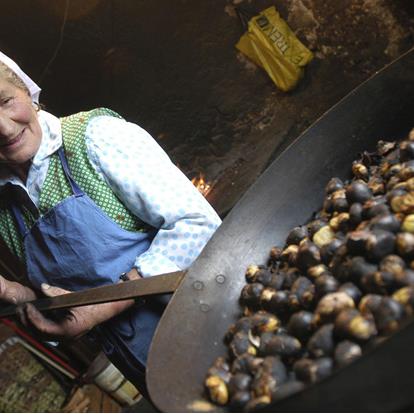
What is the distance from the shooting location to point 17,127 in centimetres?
190

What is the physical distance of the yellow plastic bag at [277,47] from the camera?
13.8ft

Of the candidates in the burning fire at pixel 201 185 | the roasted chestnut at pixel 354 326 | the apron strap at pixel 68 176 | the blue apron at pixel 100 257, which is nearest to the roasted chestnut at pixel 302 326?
the roasted chestnut at pixel 354 326

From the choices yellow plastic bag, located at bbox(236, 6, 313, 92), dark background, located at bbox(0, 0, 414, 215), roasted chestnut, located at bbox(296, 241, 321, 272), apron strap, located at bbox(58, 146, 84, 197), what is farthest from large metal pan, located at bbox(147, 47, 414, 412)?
yellow plastic bag, located at bbox(236, 6, 313, 92)

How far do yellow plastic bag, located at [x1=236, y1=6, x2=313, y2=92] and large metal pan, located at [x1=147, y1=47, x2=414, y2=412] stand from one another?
8.45ft

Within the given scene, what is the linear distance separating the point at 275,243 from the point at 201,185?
301 cm

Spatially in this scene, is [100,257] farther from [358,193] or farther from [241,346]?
[358,193]

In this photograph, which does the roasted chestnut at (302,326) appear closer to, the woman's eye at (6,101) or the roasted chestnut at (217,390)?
the roasted chestnut at (217,390)

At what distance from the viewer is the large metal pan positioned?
94cm

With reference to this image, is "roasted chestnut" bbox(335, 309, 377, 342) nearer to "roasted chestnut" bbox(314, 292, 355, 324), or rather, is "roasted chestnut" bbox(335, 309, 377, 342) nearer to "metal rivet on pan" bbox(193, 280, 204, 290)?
"roasted chestnut" bbox(314, 292, 355, 324)

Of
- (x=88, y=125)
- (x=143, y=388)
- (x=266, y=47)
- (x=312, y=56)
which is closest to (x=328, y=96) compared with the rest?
(x=312, y=56)

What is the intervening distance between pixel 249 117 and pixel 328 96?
775mm

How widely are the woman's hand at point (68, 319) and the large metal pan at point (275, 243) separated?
54 centimetres

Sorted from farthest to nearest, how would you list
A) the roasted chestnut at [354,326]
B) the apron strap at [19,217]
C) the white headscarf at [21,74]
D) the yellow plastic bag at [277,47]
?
the yellow plastic bag at [277,47], the apron strap at [19,217], the white headscarf at [21,74], the roasted chestnut at [354,326]

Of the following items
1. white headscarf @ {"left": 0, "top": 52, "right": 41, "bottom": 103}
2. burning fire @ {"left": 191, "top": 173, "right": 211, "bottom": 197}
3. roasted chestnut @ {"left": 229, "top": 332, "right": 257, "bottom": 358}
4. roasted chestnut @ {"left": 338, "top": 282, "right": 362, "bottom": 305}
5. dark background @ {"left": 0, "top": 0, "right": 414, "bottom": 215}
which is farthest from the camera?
burning fire @ {"left": 191, "top": 173, "right": 211, "bottom": 197}
